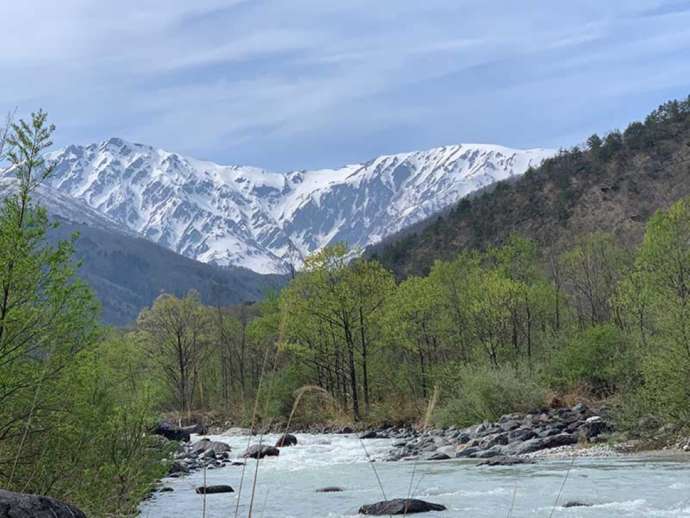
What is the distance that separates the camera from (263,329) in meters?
56.5

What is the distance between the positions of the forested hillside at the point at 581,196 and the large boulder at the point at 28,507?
87.5 metres

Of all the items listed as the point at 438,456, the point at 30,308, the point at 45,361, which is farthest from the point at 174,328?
the point at 45,361

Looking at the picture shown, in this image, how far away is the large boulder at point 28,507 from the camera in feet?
19.2

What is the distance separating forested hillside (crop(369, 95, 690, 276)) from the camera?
9856cm

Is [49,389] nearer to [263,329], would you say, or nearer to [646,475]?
[646,475]

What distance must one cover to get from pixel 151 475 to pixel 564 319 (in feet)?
143

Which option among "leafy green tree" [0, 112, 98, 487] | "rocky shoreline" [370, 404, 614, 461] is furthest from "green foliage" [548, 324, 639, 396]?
"leafy green tree" [0, 112, 98, 487]

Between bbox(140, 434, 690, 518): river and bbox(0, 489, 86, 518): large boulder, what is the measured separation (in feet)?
22.1

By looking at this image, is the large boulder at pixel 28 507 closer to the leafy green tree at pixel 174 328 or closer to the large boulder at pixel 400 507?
the large boulder at pixel 400 507

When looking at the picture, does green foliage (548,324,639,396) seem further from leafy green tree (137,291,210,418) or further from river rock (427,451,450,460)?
leafy green tree (137,291,210,418)

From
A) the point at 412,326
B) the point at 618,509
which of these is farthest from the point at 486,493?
the point at 412,326

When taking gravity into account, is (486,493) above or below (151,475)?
below

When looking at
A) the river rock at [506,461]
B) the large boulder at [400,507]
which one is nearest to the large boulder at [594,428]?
the river rock at [506,461]

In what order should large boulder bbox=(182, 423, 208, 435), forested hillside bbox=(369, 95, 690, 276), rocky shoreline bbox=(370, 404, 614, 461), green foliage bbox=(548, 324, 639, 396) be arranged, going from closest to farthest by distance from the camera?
rocky shoreline bbox=(370, 404, 614, 461) < green foliage bbox=(548, 324, 639, 396) < large boulder bbox=(182, 423, 208, 435) < forested hillside bbox=(369, 95, 690, 276)
